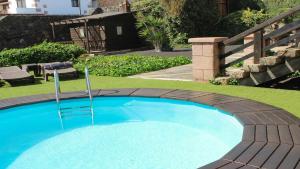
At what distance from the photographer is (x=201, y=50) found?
10055 mm

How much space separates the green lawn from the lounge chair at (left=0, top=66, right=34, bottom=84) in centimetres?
58

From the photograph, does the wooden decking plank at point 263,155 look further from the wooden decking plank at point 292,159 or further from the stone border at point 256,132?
the wooden decking plank at point 292,159

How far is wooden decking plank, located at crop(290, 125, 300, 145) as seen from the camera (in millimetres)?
4723

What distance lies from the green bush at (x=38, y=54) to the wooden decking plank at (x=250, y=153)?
53.2ft

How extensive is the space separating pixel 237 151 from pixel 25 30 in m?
28.7

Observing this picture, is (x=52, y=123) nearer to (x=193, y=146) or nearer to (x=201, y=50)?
(x=193, y=146)

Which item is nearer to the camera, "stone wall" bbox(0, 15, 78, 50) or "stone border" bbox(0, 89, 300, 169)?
"stone border" bbox(0, 89, 300, 169)

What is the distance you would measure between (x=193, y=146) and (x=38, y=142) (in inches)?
129

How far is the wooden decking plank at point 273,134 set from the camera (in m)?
4.82

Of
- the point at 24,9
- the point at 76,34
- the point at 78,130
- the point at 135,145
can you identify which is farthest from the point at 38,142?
the point at 24,9

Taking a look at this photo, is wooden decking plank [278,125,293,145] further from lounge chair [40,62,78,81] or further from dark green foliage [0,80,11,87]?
dark green foliage [0,80,11,87]

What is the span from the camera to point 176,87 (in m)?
9.96

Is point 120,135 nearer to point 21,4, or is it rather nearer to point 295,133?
point 295,133

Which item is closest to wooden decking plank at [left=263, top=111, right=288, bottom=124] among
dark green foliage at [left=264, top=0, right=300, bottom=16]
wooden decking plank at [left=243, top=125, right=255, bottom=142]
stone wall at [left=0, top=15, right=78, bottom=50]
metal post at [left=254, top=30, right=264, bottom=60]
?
wooden decking plank at [left=243, top=125, right=255, bottom=142]
